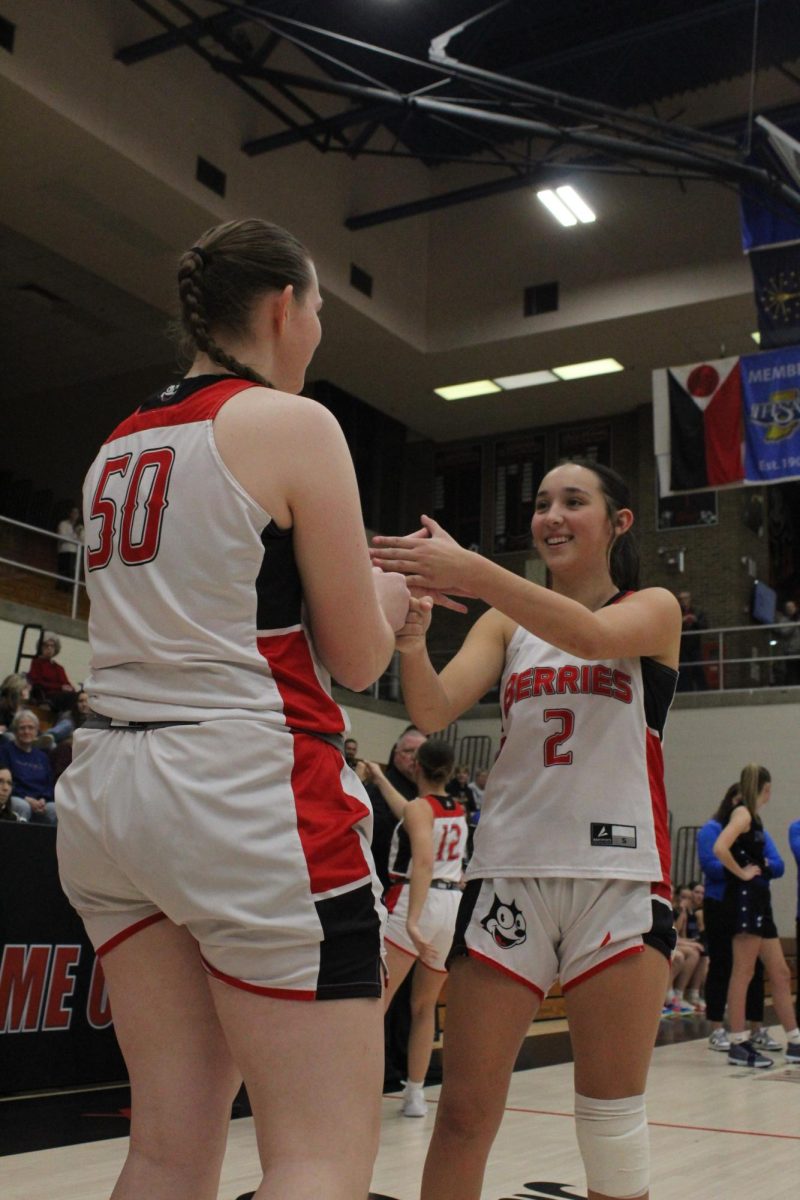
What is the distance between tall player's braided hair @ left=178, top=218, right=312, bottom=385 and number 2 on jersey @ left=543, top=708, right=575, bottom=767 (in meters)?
1.27

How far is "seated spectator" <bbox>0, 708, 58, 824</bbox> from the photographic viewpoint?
9750 millimetres

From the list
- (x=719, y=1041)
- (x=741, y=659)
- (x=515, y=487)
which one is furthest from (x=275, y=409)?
(x=515, y=487)

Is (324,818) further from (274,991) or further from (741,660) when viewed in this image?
(741,660)

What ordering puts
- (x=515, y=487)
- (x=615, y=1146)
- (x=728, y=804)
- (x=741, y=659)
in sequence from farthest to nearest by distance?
1. (x=515, y=487)
2. (x=741, y=659)
3. (x=728, y=804)
4. (x=615, y=1146)

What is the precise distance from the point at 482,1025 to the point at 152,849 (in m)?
1.28

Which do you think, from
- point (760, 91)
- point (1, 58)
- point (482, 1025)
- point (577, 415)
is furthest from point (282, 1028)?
point (577, 415)

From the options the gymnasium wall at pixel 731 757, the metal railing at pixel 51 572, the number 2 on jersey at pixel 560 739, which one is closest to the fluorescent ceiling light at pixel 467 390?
the gymnasium wall at pixel 731 757

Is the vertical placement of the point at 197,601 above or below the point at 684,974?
above

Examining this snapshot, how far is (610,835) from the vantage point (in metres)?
2.63

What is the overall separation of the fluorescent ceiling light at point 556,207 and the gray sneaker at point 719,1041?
10153 millimetres

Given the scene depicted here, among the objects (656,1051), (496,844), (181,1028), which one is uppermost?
(496,844)

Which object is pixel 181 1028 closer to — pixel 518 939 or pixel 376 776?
pixel 518 939

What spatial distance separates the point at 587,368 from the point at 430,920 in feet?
45.8

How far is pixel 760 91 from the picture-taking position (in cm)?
1562
